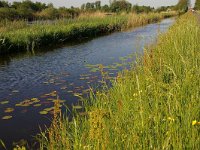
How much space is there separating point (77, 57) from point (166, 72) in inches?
319

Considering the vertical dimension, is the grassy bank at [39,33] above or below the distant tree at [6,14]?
below

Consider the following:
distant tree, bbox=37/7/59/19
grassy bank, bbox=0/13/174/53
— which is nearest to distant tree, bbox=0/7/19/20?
distant tree, bbox=37/7/59/19

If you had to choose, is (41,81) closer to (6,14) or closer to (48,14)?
(6,14)

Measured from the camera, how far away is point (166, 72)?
5477 mm

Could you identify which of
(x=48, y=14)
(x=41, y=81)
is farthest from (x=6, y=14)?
(x=41, y=81)

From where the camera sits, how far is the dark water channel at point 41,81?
19.8ft

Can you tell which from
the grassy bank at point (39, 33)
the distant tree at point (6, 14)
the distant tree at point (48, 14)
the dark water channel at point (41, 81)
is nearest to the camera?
the dark water channel at point (41, 81)

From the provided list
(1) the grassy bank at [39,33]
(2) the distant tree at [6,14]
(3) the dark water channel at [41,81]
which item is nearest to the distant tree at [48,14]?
(2) the distant tree at [6,14]

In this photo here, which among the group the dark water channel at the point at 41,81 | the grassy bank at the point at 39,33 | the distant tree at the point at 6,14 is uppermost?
the distant tree at the point at 6,14

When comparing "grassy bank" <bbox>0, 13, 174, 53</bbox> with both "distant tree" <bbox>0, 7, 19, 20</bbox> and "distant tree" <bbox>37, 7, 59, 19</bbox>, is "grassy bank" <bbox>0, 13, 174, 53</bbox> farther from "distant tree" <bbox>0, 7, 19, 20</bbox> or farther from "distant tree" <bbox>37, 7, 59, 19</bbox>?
"distant tree" <bbox>37, 7, 59, 19</bbox>

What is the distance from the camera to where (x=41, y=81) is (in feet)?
29.7

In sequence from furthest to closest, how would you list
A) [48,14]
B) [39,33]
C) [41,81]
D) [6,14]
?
[48,14]
[6,14]
[39,33]
[41,81]

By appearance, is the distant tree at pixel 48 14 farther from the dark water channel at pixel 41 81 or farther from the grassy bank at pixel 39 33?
the dark water channel at pixel 41 81

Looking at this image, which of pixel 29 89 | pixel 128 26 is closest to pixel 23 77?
pixel 29 89
